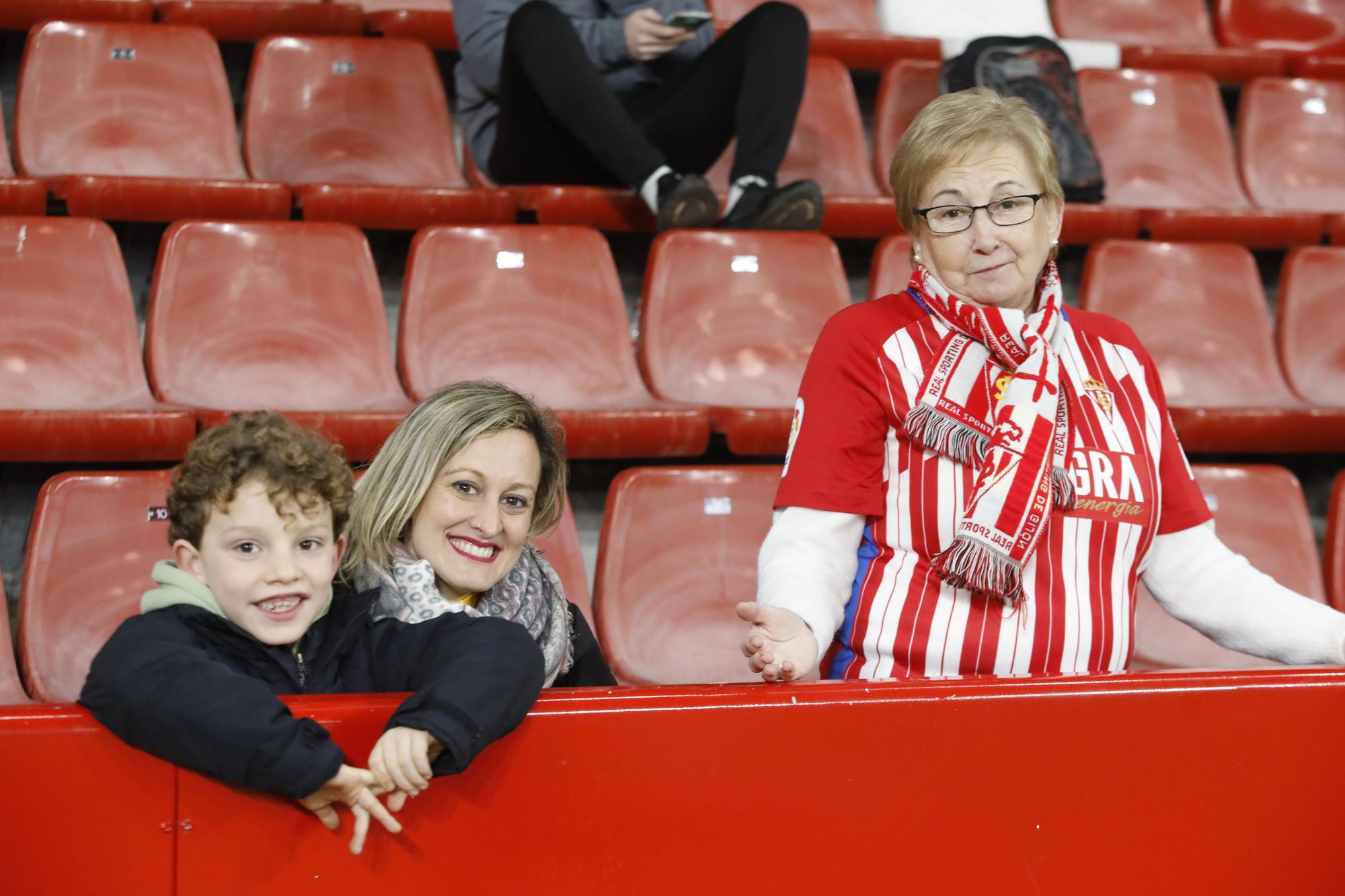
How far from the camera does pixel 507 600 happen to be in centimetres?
97

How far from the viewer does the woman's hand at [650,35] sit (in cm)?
187

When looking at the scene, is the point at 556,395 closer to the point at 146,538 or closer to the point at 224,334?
the point at 224,334

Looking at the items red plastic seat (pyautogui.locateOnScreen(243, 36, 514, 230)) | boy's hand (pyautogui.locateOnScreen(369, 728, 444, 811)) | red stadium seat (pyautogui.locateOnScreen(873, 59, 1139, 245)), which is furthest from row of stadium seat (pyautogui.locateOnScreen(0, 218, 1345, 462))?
boy's hand (pyautogui.locateOnScreen(369, 728, 444, 811))

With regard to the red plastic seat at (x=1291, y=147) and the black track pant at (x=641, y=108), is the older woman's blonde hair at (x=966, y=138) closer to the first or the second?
the black track pant at (x=641, y=108)

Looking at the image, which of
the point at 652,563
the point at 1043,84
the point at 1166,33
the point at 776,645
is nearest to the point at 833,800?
the point at 776,645

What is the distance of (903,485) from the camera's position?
93 centimetres

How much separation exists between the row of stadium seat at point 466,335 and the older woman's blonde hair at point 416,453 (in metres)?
0.50

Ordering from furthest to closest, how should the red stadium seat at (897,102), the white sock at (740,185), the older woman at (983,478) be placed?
the red stadium seat at (897,102), the white sock at (740,185), the older woman at (983,478)

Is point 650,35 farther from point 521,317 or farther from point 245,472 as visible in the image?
point 245,472

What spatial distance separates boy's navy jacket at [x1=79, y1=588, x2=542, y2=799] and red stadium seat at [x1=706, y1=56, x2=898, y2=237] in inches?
56.9

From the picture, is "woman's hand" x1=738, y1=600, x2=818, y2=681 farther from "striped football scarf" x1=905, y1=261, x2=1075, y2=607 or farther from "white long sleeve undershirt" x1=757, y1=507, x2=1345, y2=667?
"striped football scarf" x1=905, y1=261, x2=1075, y2=607

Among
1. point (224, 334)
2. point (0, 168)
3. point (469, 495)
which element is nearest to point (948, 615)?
point (469, 495)

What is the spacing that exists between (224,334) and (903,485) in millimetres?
959

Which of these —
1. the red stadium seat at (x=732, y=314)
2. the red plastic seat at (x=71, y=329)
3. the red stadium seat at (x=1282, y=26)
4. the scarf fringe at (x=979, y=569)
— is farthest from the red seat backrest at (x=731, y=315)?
the red stadium seat at (x=1282, y=26)
